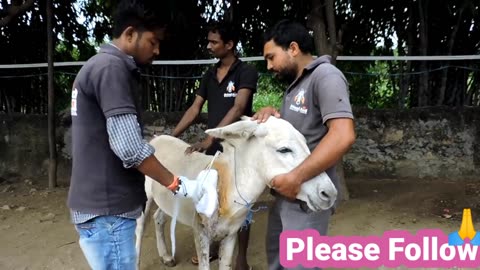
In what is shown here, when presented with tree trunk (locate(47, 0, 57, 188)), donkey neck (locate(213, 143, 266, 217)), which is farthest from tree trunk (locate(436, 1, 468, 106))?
tree trunk (locate(47, 0, 57, 188))

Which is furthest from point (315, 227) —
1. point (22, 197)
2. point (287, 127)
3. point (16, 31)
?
point (16, 31)

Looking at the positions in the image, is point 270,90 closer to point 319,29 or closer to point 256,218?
point 319,29

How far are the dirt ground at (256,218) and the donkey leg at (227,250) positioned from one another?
71 centimetres

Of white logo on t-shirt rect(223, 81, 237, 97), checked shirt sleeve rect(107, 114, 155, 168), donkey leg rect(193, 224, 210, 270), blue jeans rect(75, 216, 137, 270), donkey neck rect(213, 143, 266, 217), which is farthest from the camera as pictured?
white logo on t-shirt rect(223, 81, 237, 97)

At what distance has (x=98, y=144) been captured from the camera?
1.97m

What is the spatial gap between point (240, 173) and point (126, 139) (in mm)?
979

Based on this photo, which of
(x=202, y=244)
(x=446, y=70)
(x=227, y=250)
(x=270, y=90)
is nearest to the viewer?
(x=202, y=244)

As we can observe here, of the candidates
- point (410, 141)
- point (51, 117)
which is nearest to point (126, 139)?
point (51, 117)

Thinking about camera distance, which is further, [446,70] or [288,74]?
[446,70]

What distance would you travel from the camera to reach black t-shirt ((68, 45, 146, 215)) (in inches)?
75.4

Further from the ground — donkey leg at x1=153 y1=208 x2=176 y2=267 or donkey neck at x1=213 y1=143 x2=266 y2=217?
donkey neck at x1=213 y1=143 x2=266 y2=217

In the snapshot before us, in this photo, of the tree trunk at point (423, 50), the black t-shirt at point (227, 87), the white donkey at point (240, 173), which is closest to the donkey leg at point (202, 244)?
the white donkey at point (240, 173)

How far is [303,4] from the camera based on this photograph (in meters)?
6.59

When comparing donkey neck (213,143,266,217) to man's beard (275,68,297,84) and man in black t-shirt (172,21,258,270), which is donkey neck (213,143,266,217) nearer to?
man's beard (275,68,297,84)
